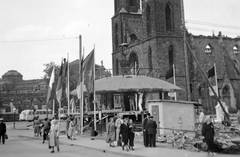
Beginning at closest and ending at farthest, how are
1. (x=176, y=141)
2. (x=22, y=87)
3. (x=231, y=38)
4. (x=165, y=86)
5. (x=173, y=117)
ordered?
(x=176, y=141) → (x=173, y=117) → (x=165, y=86) → (x=231, y=38) → (x=22, y=87)

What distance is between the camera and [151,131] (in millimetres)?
15664

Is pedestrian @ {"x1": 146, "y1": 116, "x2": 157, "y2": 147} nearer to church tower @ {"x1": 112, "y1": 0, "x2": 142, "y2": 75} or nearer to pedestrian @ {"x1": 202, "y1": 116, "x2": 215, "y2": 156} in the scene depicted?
pedestrian @ {"x1": 202, "y1": 116, "x2": 215, "y2": 156}

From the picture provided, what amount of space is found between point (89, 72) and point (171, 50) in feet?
79.3

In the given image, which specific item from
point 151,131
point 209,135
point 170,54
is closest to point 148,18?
point 170,54

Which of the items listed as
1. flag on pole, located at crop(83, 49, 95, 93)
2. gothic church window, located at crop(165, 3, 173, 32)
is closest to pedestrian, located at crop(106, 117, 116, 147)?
flag on pole, located at crop(83, 49, 95, 93)

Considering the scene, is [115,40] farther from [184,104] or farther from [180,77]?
[184,104]

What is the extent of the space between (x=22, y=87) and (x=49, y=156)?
4327 inches

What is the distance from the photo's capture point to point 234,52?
55.0 meters

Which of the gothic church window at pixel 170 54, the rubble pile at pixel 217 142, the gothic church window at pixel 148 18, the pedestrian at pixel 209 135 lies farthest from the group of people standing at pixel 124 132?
the gothic church window at pixel 148 18

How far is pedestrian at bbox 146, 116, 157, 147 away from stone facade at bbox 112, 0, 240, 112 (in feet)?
77.3

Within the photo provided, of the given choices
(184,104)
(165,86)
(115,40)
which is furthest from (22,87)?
(184,104)

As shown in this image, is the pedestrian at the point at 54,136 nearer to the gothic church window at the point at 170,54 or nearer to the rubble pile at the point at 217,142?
the rubble pile at the point at 217,142

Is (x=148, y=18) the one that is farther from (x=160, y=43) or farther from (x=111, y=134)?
(x=111, y=134)

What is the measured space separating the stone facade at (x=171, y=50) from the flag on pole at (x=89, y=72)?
15.8 meters
